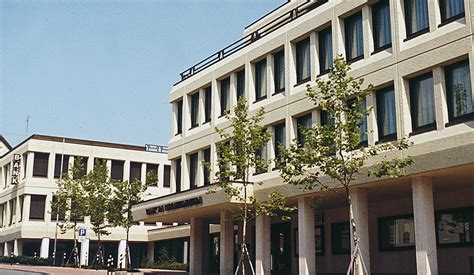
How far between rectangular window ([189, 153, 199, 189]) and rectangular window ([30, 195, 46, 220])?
2976 centimetres

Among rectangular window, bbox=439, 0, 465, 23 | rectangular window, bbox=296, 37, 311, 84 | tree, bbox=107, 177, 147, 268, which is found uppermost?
rectangular window, bbox=296, 37, 311, 84

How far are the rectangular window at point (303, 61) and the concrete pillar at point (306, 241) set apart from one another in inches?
219

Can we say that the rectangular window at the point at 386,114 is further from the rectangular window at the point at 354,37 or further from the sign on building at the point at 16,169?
the sign on building at the point at 16,169

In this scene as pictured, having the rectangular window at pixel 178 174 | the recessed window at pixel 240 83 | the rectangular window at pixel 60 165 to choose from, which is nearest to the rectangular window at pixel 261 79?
the recessed window at pixel 240 83

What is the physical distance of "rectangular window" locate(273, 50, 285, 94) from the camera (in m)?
30.3

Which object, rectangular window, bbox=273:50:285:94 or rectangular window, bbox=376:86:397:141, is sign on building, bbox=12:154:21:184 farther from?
rectangular window, bbox=376:86:397:141

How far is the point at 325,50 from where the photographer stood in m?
27.6

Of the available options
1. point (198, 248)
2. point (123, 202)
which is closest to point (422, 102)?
point (198, 248)

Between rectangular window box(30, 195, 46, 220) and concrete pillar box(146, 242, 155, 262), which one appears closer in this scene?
rectangular window box(30, 195, 46, 220)

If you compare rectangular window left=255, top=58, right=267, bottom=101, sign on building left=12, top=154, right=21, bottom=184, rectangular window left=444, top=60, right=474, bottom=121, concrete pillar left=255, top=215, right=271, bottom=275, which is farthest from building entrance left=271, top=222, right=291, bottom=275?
sign on building left=12, top=154, right=21, bottom=184

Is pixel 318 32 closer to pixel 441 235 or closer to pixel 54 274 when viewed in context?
pixel 441 235

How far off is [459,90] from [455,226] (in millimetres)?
6774

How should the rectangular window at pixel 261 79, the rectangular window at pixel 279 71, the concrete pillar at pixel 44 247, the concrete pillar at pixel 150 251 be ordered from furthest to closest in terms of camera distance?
the concrete pillar at pixel 150 251
the concrete pillar at pixel 44 247
the rectangular window at pixel 261 79
the rectangular window at pixel 279 71

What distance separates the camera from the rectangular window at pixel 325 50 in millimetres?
27266
